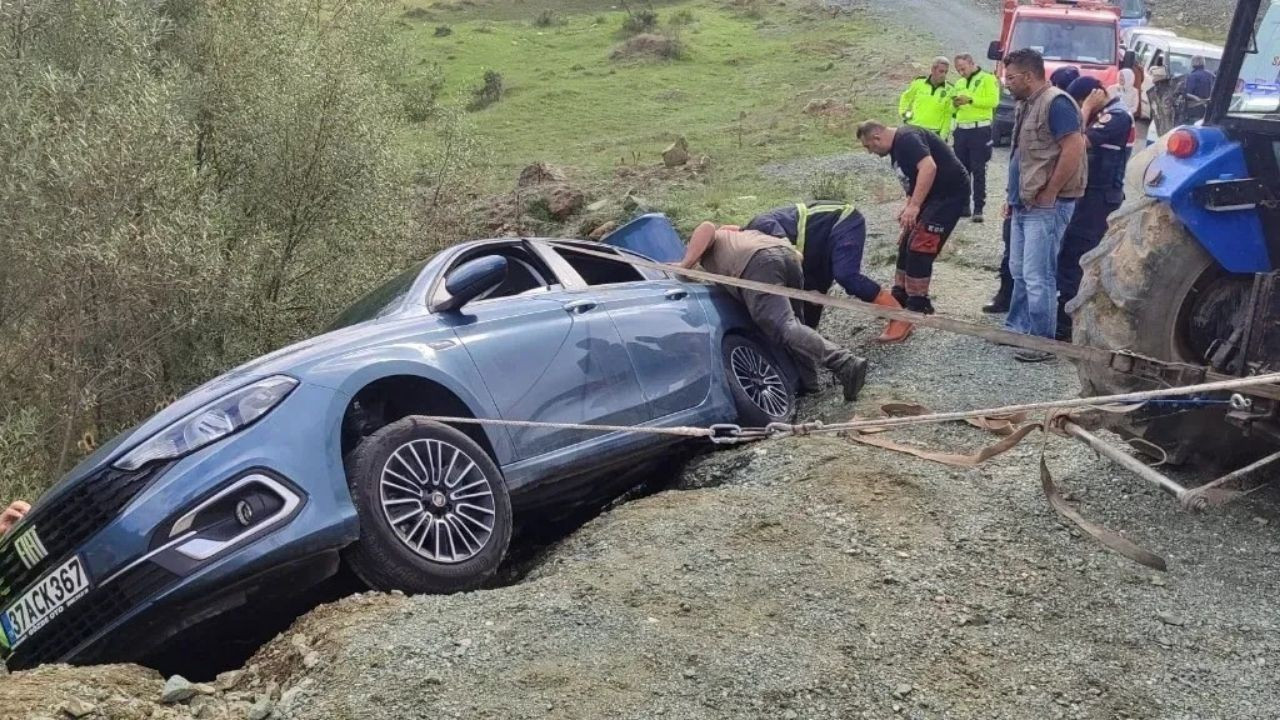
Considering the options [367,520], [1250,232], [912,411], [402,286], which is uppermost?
[1250,232]

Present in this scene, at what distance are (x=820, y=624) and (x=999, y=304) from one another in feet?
18.1

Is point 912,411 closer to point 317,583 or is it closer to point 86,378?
point 317,583

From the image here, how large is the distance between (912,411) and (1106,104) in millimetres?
3421

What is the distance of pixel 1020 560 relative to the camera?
4.51m

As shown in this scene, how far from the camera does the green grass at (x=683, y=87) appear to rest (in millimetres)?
19188

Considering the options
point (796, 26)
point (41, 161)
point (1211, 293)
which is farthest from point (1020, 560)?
point (796, 26)

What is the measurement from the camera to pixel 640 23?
36.6 m

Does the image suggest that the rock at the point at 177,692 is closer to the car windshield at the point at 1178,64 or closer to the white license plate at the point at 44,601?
the white license plate at the point at 44,601

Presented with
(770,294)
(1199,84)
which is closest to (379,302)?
(770,294)

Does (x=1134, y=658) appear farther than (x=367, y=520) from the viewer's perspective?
No

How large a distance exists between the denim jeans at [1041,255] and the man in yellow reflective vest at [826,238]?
1.05 metres

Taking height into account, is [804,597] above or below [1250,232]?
below

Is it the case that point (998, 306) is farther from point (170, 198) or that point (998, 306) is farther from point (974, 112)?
point (170, 198)

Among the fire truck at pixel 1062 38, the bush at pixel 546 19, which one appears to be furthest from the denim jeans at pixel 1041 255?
the bush at pixel 546 19
